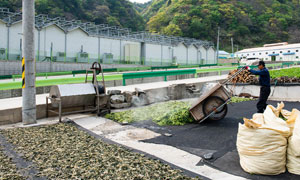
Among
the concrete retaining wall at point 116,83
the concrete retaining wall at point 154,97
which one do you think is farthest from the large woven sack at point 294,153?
the concrete retaining wall at point 116,83

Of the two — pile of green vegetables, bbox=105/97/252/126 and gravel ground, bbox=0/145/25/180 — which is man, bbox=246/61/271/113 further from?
gravel ground, bbox=0/145/25/180

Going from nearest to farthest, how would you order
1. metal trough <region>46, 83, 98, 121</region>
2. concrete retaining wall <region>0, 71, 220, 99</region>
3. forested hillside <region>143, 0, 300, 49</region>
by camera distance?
metal trough <region>46, 83, 98, 121</region> → concrete retaining wall <region>0, 71, 220, 99</region> → forested hillside <region>143, 0, 300, 49</region>

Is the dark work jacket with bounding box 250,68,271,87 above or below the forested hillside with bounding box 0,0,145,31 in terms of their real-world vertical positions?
below

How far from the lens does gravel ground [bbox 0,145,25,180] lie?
3.98m

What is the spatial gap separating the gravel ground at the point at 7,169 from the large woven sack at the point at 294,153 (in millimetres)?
4598

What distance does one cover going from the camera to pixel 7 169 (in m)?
4.30

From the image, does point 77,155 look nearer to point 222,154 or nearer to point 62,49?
point 222,154

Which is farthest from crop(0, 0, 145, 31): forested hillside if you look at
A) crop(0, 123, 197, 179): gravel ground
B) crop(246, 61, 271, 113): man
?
crop(246, 61, 271, 113): man

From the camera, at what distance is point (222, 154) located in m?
4.99

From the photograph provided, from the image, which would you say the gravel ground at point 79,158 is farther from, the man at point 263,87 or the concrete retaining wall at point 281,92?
the concrete retaining wall at point 281,92

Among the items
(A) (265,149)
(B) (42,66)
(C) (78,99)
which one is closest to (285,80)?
(A) (265,149)

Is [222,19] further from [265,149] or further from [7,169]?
[7,169]

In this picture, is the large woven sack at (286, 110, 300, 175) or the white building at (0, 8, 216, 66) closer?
the large woven sack at (286, 110, 300, 175)

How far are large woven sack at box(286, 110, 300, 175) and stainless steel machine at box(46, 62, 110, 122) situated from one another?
6201mm
